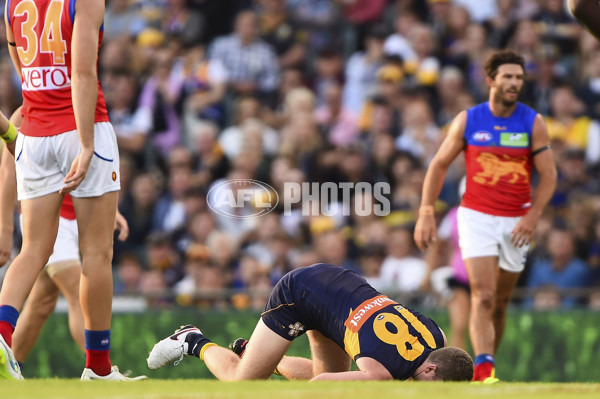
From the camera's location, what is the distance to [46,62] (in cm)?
625

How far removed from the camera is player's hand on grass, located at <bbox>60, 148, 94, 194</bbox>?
5.96 metres

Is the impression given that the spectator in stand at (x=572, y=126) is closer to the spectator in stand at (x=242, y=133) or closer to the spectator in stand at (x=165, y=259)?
the spectator in stand at (x=242, y=133)

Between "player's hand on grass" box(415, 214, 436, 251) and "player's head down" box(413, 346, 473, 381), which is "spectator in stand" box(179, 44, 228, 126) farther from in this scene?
"player's head down" box(413, 346, 473, 381)

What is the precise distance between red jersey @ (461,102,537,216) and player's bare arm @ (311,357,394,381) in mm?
2850

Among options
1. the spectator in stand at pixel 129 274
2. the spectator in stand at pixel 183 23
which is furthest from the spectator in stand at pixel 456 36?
the spectator in stand at pixel 129 274

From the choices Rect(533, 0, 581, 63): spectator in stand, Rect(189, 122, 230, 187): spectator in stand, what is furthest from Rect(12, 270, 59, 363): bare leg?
Rect(533, 0, 581, 63): spectator in stand

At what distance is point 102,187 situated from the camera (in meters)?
6.21

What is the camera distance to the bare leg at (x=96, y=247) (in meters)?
6.20

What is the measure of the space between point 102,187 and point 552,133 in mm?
7863

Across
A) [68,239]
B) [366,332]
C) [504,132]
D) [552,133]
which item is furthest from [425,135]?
[366,332]

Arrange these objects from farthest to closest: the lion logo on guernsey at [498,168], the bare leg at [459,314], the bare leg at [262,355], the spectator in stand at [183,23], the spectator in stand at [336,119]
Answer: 1. the spectator in stand at [183,23]
2. the spectator in stand at [336,119]
3. the bare leg at [459,314]
4. the lion logo on guernsey at [498,168]
5. the bare leg at [262,355]

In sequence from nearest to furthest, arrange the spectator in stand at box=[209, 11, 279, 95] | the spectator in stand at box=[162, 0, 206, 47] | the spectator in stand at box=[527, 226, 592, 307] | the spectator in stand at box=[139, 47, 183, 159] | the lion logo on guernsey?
the lion logo on guernsey
the spectator in stand at box=[527, 226, 592, 307]
the spectator in stand at box=[139, 47, 183, 159]
the spectator in stand at box=[209, 11, 279, 95]
the spectator in stand at box=[162, 0, 206, 47]

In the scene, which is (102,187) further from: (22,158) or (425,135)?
(425,135)

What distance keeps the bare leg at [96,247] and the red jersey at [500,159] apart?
12.1ft
